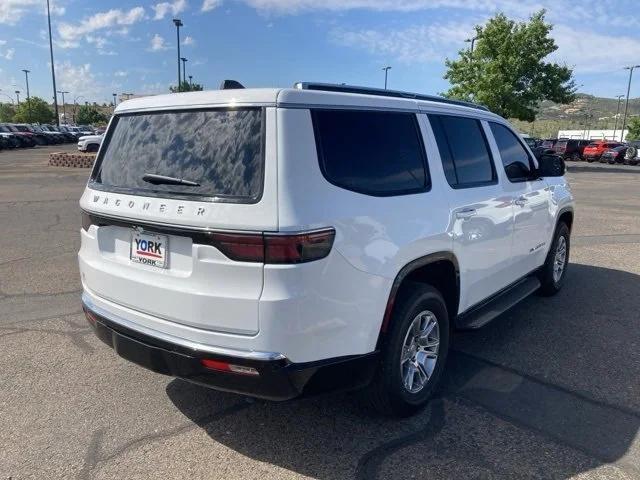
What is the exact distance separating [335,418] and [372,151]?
1656mm

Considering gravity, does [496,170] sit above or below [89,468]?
above

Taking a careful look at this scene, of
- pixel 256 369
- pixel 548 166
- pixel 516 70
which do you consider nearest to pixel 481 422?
pixel 256 369

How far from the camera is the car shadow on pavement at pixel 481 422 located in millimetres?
2873

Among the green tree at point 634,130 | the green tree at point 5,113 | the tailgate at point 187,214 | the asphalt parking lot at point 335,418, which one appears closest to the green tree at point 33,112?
the green tree at point 5,113

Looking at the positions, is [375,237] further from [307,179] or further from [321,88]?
[321,88]

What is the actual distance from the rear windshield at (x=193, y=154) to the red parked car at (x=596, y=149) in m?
45.3

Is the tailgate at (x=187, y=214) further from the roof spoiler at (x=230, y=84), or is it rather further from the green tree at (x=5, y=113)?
the green tree at (x=5, y=113)

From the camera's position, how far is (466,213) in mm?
3635

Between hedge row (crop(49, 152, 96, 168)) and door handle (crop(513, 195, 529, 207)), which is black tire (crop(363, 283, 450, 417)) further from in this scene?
hedge row (crop(49, 152, 96, 168))

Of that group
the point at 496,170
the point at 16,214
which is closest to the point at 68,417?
the point at 496,170

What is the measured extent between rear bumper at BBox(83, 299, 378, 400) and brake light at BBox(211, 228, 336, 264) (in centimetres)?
47

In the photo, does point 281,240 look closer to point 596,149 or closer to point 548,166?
point 548,166

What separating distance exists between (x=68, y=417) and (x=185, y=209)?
1.65 m

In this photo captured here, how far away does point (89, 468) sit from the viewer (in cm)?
280
